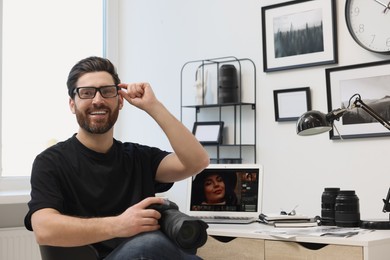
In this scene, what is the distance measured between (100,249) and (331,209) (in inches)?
45.9

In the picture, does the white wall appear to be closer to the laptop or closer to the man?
the laptop

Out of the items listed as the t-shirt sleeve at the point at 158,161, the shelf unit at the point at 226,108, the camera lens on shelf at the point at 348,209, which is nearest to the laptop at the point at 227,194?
the camera lens on shelf at the point at 348,209

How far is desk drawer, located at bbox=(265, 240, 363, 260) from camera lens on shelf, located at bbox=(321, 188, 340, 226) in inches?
13.5

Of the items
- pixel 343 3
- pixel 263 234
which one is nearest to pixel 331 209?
pixel 263 234

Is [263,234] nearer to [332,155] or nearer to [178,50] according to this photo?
[332,155]

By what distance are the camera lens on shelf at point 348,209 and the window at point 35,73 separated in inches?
81.5

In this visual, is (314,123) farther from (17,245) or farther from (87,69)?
(17,245)

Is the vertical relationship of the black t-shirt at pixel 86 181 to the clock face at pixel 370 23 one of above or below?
below

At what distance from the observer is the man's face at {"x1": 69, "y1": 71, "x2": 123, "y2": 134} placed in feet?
6.46

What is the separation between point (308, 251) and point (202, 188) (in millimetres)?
719

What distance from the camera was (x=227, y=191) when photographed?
2.75 m

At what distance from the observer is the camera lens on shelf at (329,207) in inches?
101

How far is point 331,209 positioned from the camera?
8.47 ft

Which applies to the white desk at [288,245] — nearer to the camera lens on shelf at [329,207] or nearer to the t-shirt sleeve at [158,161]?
the camera lens on shelf at [329,207]
